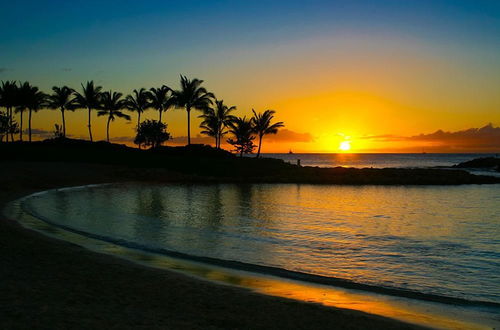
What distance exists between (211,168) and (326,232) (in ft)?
117

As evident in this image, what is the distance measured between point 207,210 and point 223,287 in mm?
14327

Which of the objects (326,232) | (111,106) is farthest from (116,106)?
(326,232)

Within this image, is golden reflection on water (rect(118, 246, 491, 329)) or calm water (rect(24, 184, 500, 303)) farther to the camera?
calm water (rect(24, 184, 500, 303))

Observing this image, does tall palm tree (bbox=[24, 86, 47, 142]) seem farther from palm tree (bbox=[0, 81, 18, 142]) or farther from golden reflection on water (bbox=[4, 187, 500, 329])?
golden reflection on water (bbox=[4, 187, 500, 329])

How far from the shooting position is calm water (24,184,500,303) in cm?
1090

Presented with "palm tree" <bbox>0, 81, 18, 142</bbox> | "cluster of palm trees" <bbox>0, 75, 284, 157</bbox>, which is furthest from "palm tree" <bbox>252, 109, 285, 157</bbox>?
"palm tree" <bbox>0, 81, 18, 142</bbox>

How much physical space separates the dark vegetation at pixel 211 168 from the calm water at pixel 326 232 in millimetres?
19433

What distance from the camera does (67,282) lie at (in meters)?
8.57

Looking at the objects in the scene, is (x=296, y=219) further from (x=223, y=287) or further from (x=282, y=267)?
(x=223, y=287)

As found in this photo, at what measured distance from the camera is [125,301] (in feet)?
25.0

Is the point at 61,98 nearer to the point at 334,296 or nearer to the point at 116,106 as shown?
the point at 116,106

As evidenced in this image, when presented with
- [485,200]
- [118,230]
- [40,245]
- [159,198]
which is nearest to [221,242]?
[118,230]

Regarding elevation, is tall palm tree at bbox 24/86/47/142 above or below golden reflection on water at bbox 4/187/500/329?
above

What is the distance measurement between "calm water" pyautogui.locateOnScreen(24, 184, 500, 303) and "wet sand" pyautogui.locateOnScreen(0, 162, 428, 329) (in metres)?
2.78
